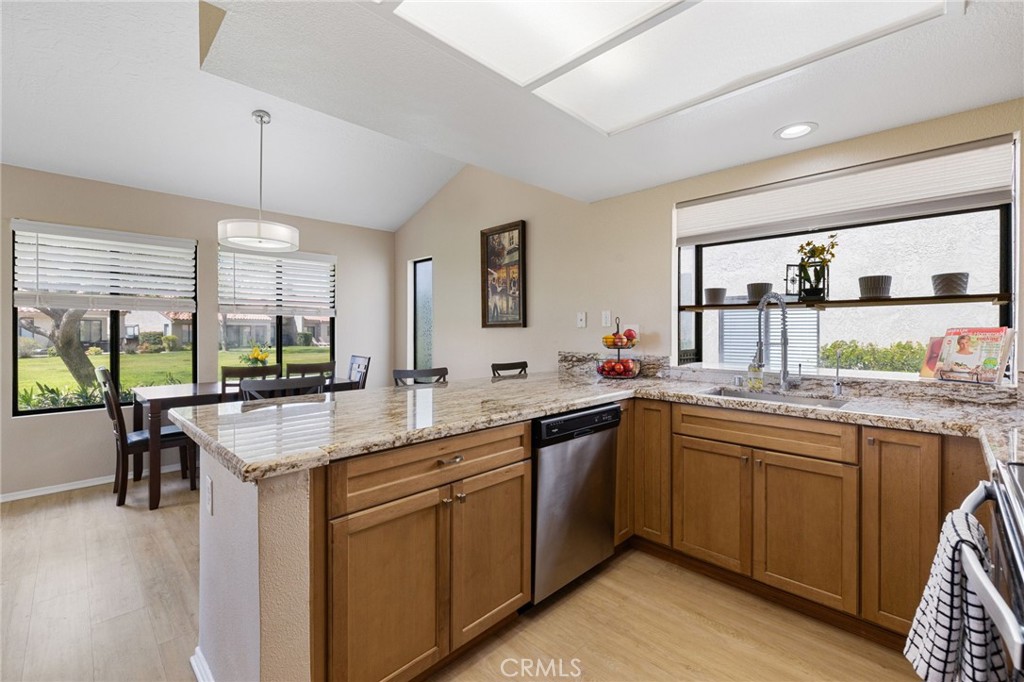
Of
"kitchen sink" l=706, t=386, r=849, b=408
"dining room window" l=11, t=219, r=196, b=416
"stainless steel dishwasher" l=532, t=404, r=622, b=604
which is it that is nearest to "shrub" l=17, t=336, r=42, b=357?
"dining room window" l=11, t=219, r=196, b=416

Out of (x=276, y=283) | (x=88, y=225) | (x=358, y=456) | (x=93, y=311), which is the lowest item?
(x=358, y=456)

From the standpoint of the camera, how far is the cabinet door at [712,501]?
216 cm

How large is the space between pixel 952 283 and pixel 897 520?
117cm

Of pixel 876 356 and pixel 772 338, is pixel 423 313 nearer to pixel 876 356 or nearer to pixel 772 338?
pixel 772 338

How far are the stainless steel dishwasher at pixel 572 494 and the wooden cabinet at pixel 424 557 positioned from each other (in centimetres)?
8

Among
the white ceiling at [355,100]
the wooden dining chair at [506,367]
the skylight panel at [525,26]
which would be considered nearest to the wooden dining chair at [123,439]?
the white ceiling at [355,100]

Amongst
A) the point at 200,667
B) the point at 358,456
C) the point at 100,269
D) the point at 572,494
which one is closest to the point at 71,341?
the point at 100,269

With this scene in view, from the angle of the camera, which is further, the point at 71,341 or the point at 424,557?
the point at 71,341

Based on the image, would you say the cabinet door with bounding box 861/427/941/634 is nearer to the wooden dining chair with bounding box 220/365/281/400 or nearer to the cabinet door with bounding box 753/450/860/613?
the cabinet door with bounding box 753/450/860/613

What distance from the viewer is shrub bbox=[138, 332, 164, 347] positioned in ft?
13.1

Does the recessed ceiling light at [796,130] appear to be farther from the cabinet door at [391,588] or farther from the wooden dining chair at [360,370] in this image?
the wooden dining chair at [360,370]

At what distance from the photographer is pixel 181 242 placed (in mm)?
4070

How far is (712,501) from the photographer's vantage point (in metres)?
2.26

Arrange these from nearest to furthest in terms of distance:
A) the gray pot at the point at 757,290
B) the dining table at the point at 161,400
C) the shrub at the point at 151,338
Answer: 1. the gray pot at the point at 757,290
2. the dining table at the point at 161,400
3. the shrub at the point at 151,338
